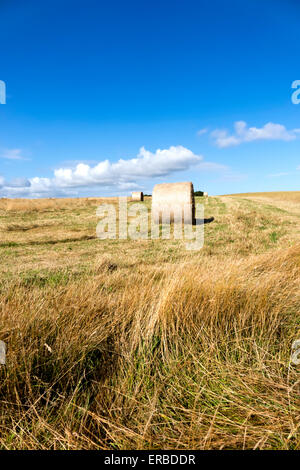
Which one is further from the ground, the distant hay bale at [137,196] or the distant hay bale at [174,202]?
the distant hay bale at [137,196]

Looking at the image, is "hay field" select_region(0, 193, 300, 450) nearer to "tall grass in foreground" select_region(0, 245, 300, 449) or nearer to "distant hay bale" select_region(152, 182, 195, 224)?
"tall grass in foreground" select_region(0, 245, 300, 449)

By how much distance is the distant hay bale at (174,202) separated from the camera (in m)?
15.5

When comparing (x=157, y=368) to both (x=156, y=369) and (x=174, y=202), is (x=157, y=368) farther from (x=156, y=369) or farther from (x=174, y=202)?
(x=174, y=202)

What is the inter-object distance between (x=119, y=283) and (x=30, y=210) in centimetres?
2233

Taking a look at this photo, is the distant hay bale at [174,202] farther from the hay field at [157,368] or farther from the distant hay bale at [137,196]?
the distant hay bale at [137,196]

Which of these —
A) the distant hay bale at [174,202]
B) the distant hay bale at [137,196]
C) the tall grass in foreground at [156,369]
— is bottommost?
the tall grass in foreground at [156,369]

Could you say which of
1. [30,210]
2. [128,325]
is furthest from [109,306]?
[30,210]

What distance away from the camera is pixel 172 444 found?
5.81ft

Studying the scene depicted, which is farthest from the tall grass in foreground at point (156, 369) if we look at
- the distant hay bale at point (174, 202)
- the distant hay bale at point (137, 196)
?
the distant hay bale at point (137, 196)

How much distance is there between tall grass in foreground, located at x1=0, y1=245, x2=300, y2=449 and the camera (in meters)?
1.81

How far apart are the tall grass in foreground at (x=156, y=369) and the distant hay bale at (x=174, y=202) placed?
12.2 metres

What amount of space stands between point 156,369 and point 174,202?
45.5 feet

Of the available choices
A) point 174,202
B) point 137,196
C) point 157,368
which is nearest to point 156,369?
point 157,368
